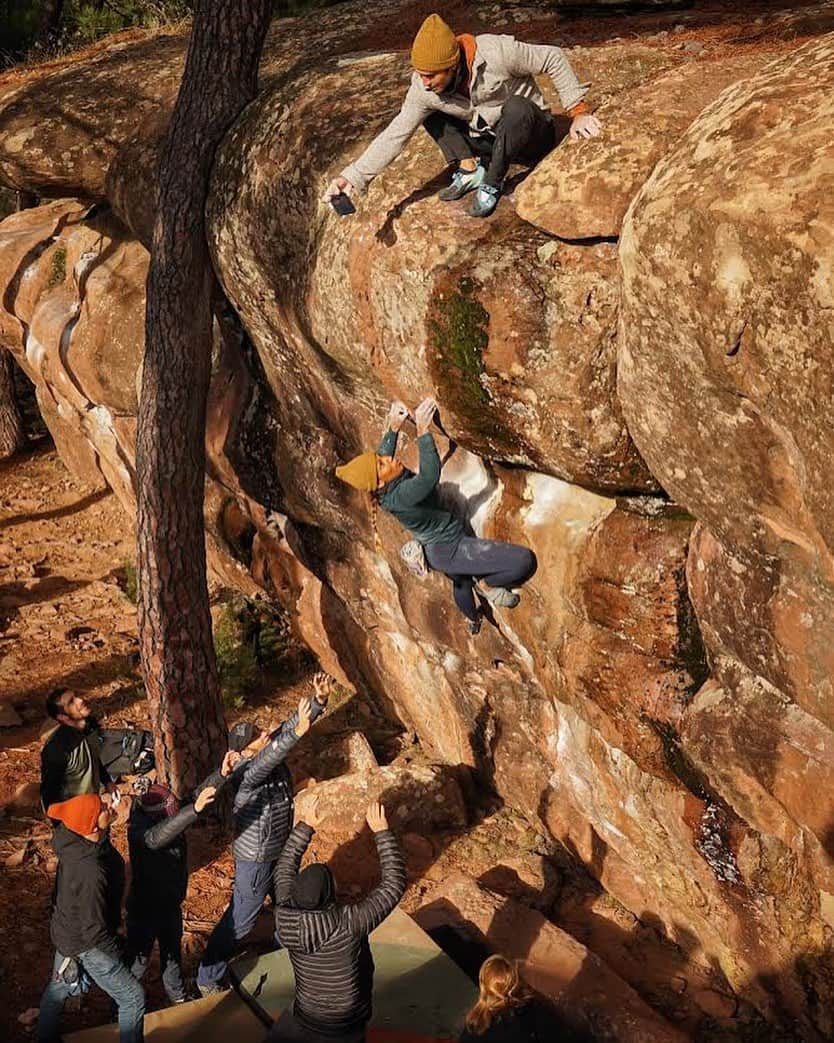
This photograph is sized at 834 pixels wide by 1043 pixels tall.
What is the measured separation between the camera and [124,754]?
9.57 metres

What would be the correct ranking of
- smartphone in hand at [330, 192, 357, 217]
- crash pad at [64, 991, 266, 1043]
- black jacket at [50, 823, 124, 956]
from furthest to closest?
crash pad at [64, 991, 266, 1043] < smartphone in hand at [330, 192, 357, 217] < black jacket at [50, 823, 124, 956]

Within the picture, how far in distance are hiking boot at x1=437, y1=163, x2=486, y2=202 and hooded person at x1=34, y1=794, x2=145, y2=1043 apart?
506 centimetres

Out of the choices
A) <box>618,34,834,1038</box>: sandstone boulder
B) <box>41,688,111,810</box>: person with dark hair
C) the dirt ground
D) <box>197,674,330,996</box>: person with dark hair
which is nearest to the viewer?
<box>618,34,834,1038</box>: sandstone boulder

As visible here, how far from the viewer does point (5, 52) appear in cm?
2102

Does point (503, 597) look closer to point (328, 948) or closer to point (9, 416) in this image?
point (328, 948)

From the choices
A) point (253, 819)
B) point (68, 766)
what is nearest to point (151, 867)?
point (253, 819)

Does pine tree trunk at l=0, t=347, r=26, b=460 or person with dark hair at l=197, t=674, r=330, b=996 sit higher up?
person with dark hair at l=197, t=674, r=330, b=996

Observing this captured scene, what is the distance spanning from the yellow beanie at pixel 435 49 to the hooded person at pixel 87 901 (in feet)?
17.4

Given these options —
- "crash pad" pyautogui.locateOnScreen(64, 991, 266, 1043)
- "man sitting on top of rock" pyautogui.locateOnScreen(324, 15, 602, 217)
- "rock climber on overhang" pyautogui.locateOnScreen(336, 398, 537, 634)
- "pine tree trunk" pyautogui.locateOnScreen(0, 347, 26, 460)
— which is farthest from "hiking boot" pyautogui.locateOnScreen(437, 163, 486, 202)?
"pine tree trunk" pyautogui.locateOnScreen(0, 347, 26, 460)

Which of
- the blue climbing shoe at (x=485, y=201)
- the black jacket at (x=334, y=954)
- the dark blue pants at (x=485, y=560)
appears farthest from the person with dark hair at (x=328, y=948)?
the blue climbing shoe at (x=485, y=201)

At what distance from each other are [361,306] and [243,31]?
3.56 m

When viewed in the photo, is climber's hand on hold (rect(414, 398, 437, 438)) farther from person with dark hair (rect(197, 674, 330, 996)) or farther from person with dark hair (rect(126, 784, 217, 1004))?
person with dark hair (rect(126, 784, 217, 1004))

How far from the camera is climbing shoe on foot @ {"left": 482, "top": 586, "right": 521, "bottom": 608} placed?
918 cm

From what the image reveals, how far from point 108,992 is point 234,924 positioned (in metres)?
1.24
